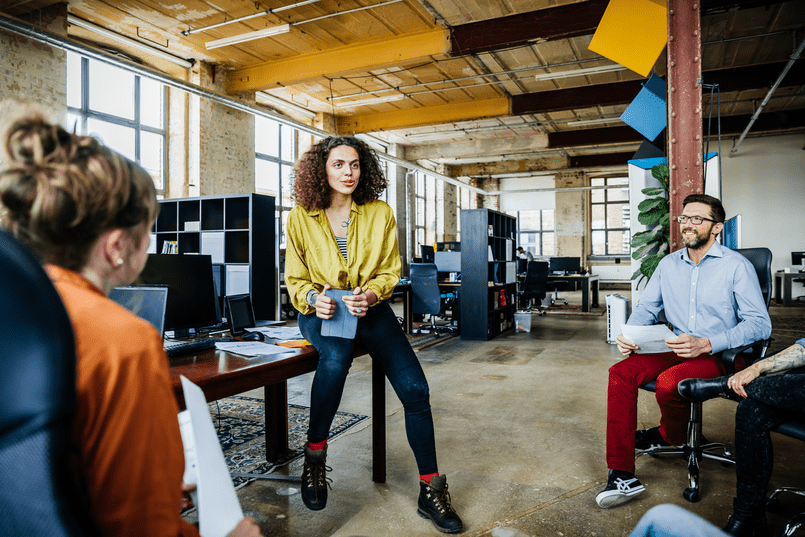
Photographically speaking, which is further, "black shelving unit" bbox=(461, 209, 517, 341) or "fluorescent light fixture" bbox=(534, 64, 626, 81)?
"fluorescent light fixture" bbox=(534, 64, 626, 81)

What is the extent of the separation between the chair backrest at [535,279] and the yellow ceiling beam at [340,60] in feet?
13.2

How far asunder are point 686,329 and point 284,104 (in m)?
9.30

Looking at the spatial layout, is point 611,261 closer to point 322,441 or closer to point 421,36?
point 421,36

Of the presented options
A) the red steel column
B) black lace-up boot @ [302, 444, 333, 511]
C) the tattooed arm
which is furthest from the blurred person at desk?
the red steel column

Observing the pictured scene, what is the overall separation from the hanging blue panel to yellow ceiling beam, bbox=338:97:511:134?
237 inches

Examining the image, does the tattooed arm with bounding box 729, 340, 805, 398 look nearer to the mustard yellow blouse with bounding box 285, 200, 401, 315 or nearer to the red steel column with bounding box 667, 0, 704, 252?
the mustard yellow blouse with bounding box 285, 200, 401, 315

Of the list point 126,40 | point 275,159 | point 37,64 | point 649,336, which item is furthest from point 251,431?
point 275,159

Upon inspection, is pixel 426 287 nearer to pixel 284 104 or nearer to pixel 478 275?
pixel 478 275

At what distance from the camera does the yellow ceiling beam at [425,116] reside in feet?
33.5

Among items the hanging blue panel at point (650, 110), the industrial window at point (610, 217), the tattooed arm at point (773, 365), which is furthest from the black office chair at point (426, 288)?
the industrial window at point (610, 217)

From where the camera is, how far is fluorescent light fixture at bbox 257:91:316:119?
9836 mm

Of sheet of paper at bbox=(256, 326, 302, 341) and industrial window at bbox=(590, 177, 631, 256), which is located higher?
industrial window at bbox=(590, 177, 631, 256)

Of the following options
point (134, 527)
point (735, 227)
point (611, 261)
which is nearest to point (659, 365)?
point (134, 527)

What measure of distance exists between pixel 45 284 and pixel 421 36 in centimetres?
742
